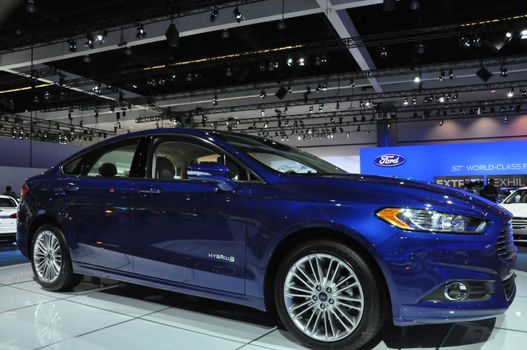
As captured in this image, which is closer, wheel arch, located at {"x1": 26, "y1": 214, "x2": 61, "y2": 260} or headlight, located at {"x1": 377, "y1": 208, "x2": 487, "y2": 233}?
headlight, located at {"x1": 377, "y1": 208, "x2": 487, "y2": 233}

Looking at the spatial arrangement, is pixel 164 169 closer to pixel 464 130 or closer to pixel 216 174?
pixel 216 174

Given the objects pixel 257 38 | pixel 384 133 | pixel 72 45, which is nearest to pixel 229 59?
pixel 257 38

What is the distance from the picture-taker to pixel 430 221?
2.24 metres

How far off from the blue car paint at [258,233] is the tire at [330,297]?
0.30 ft

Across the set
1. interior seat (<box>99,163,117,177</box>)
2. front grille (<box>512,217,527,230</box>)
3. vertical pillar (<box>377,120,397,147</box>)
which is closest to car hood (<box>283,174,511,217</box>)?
interior seat (<box>99,163,117,177</box>)

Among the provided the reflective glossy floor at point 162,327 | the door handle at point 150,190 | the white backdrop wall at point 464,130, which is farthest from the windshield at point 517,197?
the white backdrop wall at point 464,130

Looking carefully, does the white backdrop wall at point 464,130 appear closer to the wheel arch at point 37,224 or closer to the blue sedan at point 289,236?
the blue sedan at point 289,236

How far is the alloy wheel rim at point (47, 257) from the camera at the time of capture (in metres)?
3.71

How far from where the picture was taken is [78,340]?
2.65 metres

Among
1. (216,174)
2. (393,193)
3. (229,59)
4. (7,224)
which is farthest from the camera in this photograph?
(229,59)

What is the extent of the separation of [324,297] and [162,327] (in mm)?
1129

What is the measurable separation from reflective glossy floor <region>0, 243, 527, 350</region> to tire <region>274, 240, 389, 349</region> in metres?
0.20

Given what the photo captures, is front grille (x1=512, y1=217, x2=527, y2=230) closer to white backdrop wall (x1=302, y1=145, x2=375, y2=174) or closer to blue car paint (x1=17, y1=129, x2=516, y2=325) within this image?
blue car paint (x1=17, y1=129, x2=516, y2=325)

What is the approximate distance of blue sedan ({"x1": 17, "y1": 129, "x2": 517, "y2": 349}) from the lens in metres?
2.20
